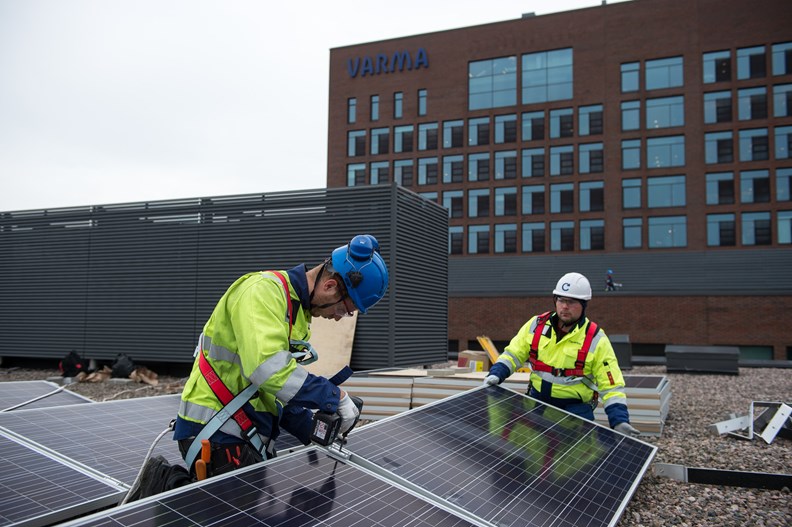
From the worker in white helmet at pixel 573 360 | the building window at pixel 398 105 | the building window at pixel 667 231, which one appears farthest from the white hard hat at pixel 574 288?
the building window at pixel 398 105

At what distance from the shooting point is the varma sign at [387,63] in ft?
168

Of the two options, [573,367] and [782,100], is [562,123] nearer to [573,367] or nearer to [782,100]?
[782,100]

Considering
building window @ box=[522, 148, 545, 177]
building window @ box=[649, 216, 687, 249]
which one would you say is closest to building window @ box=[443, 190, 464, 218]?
building window @ box=[522, 148, 545, 177]

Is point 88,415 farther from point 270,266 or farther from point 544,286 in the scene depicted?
point 544,286

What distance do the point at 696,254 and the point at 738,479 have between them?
3757 centimetres

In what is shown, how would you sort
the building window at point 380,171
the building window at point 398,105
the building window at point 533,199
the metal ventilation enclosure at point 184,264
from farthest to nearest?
1. the building window at point 380,171
2. the building window at point 398,105
3. the building window at point 533,199
4. the metal ventilation enclosure at point 184,264

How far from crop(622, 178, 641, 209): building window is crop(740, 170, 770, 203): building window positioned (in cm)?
653

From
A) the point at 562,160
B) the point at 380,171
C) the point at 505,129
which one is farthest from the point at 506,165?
the point at 380,171

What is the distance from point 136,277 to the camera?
18422 millimetres

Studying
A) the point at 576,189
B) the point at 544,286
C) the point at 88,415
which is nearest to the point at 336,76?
the point at 576,189

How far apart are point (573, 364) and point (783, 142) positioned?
143 ft

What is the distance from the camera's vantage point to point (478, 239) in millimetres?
47656

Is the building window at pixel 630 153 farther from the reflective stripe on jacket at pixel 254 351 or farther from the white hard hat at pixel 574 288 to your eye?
the reflective stripe on jacket at pixel 254 351

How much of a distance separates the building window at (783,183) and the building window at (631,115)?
9.74 m
